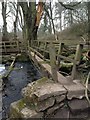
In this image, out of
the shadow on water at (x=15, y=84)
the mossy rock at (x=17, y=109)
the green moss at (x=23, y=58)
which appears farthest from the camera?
the green moss at (x=23, y=58)

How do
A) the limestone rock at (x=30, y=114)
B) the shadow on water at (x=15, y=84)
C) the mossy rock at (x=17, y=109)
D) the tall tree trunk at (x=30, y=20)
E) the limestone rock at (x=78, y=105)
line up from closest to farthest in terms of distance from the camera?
the limestone rock at (x=30, y=114), the limestone rock at (x=78, y=105), the mossy rock at (x=17, y=109), the shadow on water at (x=15, y=84), the tall tree trunk at (x=30, y=20)

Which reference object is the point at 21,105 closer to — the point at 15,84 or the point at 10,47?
the point at 15,84

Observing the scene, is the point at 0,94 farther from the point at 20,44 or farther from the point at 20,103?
the point at 20,44

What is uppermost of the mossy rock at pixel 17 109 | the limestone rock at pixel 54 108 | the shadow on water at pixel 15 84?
the limestone rock at pixel 54 108

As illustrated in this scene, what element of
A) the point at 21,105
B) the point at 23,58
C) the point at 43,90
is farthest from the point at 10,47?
the point at 43,90

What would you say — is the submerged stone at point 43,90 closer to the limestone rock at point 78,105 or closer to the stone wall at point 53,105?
the stone wall at point 53,105

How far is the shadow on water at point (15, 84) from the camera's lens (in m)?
8.19


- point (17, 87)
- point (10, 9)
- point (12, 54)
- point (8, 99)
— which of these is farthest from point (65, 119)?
point (10, 9)

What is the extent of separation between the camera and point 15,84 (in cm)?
1111

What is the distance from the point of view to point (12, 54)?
1838 cm

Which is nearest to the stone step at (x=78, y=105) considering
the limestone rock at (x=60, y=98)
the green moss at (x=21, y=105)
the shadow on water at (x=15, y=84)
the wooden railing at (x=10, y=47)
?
the limestone rock at (x=60, y=98)

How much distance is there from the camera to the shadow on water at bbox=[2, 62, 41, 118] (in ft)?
26.9

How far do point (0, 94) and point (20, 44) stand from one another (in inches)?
401

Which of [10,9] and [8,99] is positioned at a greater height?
[10,9]
